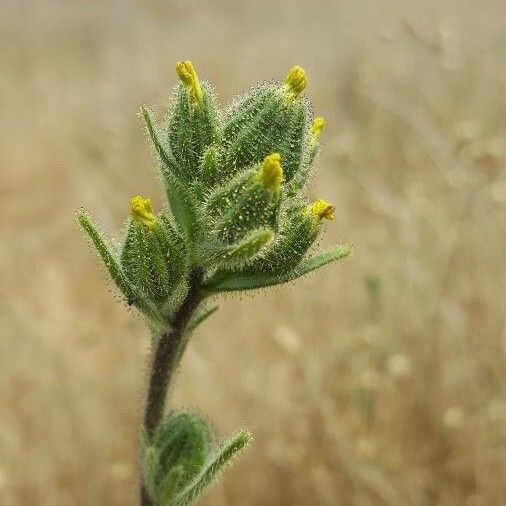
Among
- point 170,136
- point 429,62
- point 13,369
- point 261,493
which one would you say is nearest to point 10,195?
point 13,369

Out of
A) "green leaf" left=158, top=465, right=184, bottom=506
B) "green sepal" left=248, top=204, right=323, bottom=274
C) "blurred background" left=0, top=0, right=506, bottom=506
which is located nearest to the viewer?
"green sepal" left=248, top=204, right=323, bottom=274

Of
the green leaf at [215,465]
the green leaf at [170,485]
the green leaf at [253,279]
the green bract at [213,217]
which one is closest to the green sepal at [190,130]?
the green bract at [213,217]

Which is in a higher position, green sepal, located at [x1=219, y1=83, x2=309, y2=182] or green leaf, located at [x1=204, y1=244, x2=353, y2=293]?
green sepal, located at [x1=219, y1=83, x2=309, y2=182]

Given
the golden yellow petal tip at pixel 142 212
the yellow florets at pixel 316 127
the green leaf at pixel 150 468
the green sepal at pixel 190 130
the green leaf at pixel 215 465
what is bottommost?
the green leaf at pixel 215 465

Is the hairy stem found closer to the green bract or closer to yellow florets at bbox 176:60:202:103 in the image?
the green bract

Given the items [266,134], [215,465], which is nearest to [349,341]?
[215,465]

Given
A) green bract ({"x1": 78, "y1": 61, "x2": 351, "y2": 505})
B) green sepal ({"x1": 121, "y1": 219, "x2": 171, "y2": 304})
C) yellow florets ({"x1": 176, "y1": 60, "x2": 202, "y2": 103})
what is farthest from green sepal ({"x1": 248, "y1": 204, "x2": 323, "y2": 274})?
yellow florets ({"x1": 176, "y1": 60, "x2": 202, "y2": 103})

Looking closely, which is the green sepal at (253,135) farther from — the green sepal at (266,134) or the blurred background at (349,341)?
the blurred background at (349,341)
